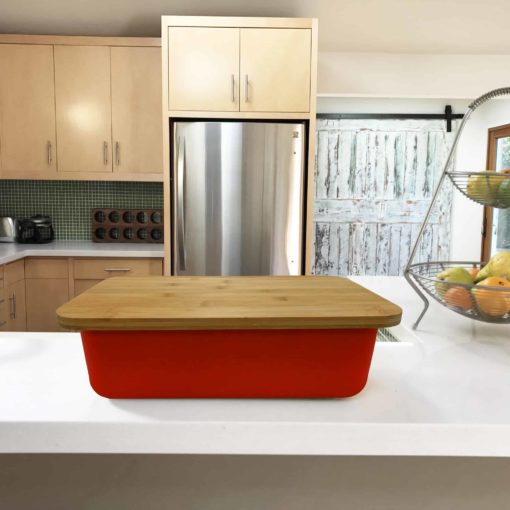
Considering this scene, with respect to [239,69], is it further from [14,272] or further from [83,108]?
[14,272]

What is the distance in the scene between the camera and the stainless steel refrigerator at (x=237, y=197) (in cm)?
309

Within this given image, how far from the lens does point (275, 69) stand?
312 cm

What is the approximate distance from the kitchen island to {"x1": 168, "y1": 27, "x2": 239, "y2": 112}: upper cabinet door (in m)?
2.31

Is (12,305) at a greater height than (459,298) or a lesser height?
lesser

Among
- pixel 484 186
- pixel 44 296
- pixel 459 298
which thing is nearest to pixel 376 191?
pixel 44 296

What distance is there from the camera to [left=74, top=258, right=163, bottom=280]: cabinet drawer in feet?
10.8

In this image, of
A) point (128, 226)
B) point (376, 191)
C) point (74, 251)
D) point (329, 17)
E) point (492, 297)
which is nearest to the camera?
point (492, 297)

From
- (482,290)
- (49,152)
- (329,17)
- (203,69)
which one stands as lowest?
(482,290)

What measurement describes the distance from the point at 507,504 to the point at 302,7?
317cm

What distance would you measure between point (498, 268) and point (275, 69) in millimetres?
2361

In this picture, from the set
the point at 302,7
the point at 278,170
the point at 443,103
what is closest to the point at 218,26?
the point at 302,7

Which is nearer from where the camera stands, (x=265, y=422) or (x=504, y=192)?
(x=265, y=422)

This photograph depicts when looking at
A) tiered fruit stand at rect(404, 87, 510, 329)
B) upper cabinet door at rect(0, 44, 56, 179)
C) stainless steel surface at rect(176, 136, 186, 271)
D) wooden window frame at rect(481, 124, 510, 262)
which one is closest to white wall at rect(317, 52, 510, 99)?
wooden window frame at rect(481, 124, 510, 262)

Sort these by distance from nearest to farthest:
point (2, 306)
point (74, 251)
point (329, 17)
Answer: point (2, 306) < point (74, 251) < point (329, 17)
